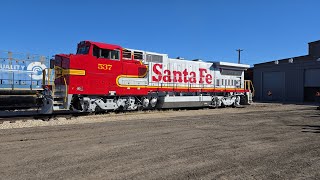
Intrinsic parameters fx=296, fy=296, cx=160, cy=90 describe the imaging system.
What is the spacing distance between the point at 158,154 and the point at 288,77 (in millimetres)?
Result: 35414

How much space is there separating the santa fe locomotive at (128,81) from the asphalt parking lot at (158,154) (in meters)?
4.70

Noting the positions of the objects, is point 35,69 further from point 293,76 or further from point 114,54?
point 293,76

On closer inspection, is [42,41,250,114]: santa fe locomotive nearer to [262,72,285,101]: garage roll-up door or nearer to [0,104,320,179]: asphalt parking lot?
[0,104,320,179]: asphalt parking lot

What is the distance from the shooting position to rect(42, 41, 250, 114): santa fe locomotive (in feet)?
46.9

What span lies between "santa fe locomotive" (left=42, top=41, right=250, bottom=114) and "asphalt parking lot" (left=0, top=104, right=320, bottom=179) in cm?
470

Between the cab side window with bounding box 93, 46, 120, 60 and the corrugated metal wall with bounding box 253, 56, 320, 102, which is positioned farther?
the corrugated metal wall with bounding box 253, 56, 320, 102

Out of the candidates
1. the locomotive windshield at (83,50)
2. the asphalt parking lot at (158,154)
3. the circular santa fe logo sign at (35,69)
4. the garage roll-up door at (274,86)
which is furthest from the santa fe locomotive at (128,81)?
the garage roll-up door at (274,86)

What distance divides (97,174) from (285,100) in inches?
1450

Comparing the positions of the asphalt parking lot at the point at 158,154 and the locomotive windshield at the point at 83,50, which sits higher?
the locomotive windshield at the point at 83,50

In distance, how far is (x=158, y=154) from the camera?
6.61 metres

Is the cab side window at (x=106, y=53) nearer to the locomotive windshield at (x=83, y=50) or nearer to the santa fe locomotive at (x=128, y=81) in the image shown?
the santa fe locomotive at (x=128, y=81)

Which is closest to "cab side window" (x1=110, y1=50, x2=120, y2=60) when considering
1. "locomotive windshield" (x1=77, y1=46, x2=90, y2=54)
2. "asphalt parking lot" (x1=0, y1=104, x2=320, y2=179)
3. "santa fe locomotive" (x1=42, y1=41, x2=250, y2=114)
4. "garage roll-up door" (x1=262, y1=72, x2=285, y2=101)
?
"santa fe locomotive" (x1=42, y1=41, x2=250, y2=114)

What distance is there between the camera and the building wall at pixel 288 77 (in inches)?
1421

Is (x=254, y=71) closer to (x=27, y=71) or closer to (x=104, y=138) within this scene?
(x=27, y=71)
